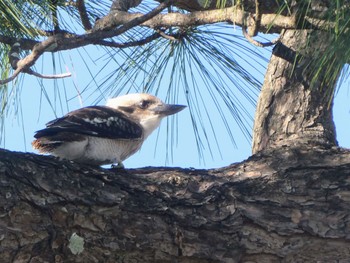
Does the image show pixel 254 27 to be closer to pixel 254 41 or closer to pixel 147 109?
pixel 254 41

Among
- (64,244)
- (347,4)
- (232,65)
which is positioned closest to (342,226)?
(347,4)

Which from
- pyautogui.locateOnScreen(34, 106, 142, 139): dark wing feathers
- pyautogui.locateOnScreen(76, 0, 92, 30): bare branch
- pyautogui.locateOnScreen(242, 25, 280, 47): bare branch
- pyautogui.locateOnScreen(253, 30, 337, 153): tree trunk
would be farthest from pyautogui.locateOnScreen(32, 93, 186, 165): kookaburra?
pyautogui.locateOnScreen(242, 25, 280, 47): bare branch

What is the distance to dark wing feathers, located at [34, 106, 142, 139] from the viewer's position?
7.13 feet

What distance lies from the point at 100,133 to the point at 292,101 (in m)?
0.56

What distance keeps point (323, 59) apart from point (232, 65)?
3.21 ft

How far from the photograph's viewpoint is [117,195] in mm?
1787

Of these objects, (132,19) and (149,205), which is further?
(132,19)

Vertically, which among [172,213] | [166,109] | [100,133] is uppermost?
[166,109]

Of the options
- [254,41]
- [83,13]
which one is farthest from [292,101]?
[83,13]

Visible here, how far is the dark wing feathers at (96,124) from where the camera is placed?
2.17m

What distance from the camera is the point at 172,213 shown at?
180cm

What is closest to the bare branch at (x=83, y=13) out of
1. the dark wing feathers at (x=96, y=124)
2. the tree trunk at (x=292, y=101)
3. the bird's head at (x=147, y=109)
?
the dark wing feathers at (x=96, y=124)

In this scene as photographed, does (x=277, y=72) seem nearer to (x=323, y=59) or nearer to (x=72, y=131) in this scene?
(x=323, y=59)

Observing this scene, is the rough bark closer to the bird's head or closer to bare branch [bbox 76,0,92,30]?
bare branch [bbox 76,0,92,30]
